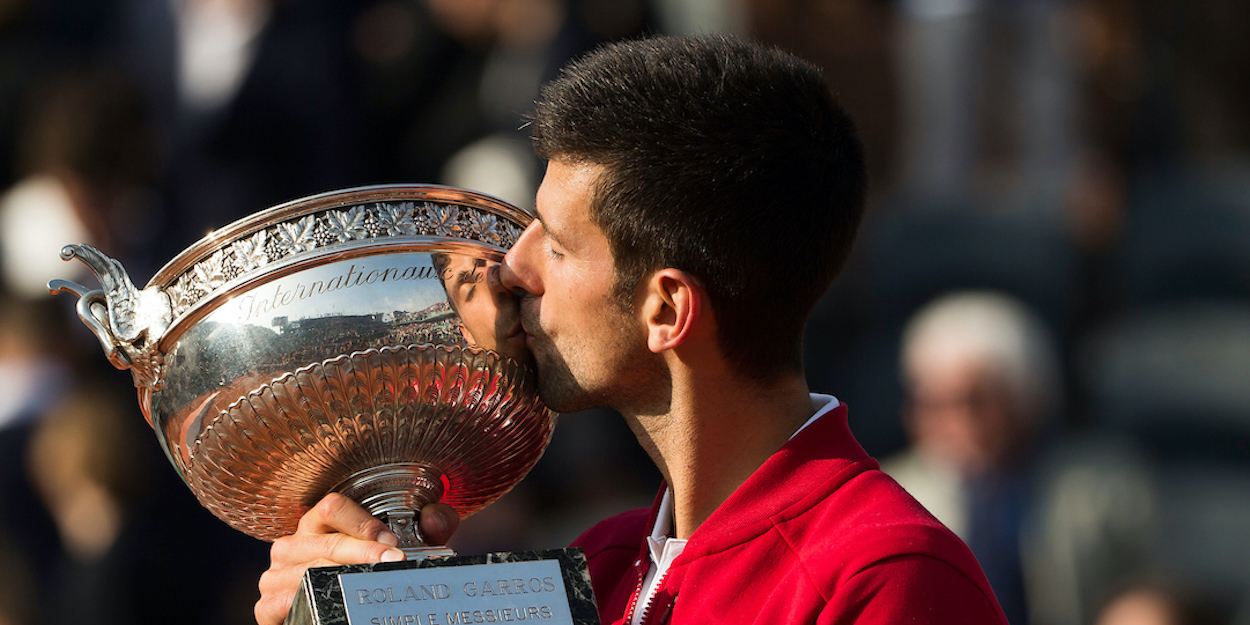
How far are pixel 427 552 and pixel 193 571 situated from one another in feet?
10.3

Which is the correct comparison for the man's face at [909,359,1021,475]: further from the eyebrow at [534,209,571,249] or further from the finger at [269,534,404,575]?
the finger at [269,534,404,575]

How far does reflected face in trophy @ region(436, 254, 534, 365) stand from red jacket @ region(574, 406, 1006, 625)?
1.42 ft

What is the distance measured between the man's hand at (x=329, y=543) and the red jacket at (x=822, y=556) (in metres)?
0.36

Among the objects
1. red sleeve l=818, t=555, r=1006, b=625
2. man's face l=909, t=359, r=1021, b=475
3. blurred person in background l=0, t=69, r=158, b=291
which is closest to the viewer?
red sleeve l=818, t=555, r=1006, b=625

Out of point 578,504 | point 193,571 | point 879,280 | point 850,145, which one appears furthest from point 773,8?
point 850,145

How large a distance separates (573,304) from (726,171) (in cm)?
33

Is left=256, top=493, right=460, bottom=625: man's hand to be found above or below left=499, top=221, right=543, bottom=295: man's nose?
below

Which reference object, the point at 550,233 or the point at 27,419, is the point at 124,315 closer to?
the point at 550,233

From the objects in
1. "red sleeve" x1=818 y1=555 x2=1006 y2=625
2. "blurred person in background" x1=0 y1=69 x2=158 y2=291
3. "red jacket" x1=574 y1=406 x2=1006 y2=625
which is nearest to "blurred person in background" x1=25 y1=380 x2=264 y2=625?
"blurred person in background" x1=0 y1=69 x2=158 y2=291

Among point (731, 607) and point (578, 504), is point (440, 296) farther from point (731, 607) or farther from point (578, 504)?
point (578, 504)

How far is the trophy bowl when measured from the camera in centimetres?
233

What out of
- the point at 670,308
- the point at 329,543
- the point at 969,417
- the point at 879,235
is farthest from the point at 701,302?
the point at 879,235

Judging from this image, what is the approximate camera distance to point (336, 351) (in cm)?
232

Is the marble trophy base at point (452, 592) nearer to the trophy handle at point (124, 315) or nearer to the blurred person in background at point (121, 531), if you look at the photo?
the trophy handle at point (124, 315)
